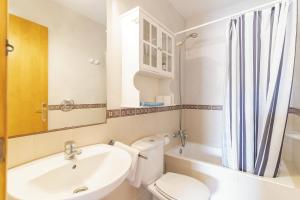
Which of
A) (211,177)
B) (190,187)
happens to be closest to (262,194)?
(211,177)

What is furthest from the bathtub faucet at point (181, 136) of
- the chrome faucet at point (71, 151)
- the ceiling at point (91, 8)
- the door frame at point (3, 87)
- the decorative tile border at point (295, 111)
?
the door frame at point (3, 87)

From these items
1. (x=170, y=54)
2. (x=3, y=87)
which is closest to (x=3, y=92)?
(x=3, y=87)

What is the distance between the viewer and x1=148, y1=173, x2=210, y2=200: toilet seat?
1.19 meters

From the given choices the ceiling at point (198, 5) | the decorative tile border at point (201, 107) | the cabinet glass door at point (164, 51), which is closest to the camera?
the cabinet glass door at point (164, 51)

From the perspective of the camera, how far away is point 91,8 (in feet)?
3.69

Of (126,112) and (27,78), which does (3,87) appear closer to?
(27,78)

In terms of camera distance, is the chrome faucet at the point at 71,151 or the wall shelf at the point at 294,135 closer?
the chrome faucet at the point at 71,151

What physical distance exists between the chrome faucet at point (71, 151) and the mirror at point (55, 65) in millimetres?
110

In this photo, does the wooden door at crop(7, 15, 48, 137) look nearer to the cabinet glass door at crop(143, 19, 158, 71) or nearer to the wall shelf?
the cabinet glass door at crop(143, 19, 158, 71)

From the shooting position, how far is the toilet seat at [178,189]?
1192mm

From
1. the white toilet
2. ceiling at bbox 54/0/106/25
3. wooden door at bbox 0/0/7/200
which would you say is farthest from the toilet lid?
ceiling at bbox 54/0/106/25

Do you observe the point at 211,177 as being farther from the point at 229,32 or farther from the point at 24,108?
the point at 24,108

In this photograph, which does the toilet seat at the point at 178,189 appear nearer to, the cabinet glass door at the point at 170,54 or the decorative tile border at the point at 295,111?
the cabinet glass door at the point at 170,54

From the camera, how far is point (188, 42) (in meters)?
2.37
